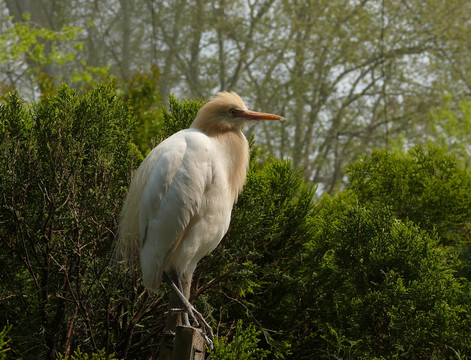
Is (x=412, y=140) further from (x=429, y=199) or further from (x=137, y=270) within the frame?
(x=137, y=270)

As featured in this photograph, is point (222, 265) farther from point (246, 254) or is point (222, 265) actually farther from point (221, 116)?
point (221, 116)

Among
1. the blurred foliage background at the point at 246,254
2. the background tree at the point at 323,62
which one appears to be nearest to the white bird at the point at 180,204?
the blurred foliage background at the point at 246,254

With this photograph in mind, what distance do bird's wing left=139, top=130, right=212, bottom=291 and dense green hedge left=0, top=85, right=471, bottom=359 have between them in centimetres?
51

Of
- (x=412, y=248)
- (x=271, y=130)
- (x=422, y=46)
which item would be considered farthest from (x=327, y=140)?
(x=412, y=248)

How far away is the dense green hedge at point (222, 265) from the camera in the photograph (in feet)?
11.1

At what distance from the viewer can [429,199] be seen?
4.41 m

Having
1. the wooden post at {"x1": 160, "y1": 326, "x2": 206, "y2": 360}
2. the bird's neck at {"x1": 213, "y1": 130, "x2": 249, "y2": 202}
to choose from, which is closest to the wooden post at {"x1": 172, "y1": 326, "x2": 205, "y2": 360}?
the wooden post at {"x1": 160, "y1": 326, "x2": 206, "y2": 360}

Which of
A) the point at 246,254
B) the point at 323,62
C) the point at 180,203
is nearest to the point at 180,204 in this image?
the point at 180,203

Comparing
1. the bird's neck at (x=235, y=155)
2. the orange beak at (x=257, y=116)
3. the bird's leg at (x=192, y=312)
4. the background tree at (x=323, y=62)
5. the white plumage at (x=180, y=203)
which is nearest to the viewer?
the bird's leg at (x=192, y=312)

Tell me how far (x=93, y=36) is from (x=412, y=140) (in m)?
10.2

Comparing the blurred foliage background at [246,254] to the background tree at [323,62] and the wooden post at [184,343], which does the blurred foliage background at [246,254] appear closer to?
the wooden post at [184,343]

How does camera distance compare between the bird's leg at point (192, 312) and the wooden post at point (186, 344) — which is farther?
the bird's leg at point (192, 312)

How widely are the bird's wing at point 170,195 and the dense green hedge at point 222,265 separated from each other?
511 millimetres

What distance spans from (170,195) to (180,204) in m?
0.08
